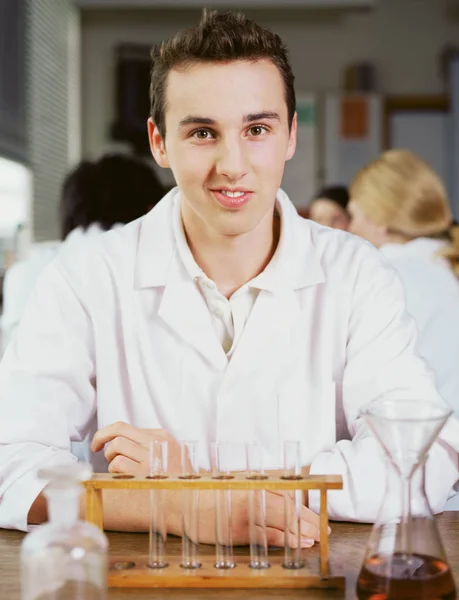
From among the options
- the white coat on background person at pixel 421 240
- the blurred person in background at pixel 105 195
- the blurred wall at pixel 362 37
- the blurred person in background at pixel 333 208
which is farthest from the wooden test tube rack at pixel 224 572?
the blurred wall at pixel 362 37

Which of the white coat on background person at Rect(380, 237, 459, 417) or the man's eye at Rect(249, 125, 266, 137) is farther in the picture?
the white coat on background person at Rect(380, 237, 459, 417)

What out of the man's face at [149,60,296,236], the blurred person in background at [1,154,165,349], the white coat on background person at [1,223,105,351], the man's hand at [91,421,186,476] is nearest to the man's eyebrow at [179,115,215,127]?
the man's face at [149,60,296,236]

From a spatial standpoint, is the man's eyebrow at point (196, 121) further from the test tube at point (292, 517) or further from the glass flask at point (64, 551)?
the glass flask at point (64, 551)

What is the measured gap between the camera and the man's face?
63.8 inches

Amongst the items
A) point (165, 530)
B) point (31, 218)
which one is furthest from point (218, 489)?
point (31, 218)

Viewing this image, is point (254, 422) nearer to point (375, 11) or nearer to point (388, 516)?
point (388, 516)

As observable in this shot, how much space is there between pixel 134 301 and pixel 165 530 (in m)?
0.70

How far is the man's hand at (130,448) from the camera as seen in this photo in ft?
4.62

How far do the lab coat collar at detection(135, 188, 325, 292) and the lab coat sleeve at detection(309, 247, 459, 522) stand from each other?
0.11 metres

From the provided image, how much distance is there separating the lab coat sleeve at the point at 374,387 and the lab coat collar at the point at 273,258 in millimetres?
109

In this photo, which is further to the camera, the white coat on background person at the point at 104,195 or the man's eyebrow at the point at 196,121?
the white coat on background person at the point at 104,195

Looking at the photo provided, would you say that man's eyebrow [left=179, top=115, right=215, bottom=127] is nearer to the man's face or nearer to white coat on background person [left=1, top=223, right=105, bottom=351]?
the man's face


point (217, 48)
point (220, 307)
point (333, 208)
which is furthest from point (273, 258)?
point (333, 208)

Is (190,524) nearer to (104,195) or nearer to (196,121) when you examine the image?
(196,121)
